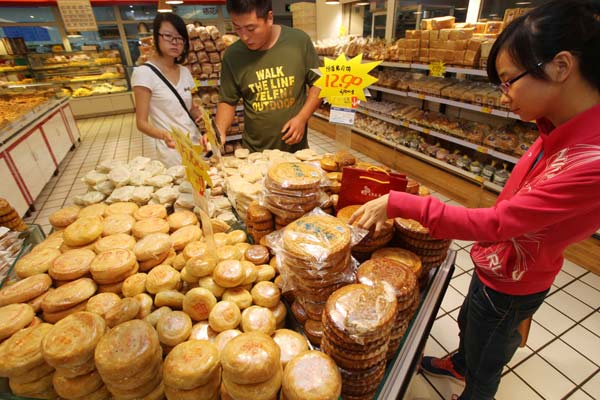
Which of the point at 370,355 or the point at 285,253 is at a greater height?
the point at 285,253

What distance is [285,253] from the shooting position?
1.03 m

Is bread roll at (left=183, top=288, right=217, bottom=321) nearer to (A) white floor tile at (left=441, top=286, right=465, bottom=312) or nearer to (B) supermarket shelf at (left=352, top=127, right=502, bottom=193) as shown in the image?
(A) white floor tile at (left=441, top=286, right=465, bottom=312)

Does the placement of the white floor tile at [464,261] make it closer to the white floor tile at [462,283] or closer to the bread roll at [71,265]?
the white floor tile at [462,283]

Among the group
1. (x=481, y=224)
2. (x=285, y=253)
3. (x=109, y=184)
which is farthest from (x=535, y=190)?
(x=109, y=184)

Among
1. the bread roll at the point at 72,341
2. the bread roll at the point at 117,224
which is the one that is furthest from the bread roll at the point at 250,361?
the bread roll at the point at 117,224

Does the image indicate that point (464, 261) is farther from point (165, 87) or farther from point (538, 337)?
point (165, 87)

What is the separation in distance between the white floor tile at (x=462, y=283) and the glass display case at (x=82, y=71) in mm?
10092

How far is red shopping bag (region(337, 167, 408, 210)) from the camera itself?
4.13 feet

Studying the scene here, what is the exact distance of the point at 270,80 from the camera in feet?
7.83

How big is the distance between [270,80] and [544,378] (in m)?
2.78

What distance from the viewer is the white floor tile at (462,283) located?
2.66 m

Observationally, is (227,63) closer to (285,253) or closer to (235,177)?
(235,177)

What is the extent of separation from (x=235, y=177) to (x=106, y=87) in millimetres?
9697

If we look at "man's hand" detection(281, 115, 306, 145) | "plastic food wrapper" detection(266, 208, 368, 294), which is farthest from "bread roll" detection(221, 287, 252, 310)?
"man's hand" detection(281, 115, 306, 145)
